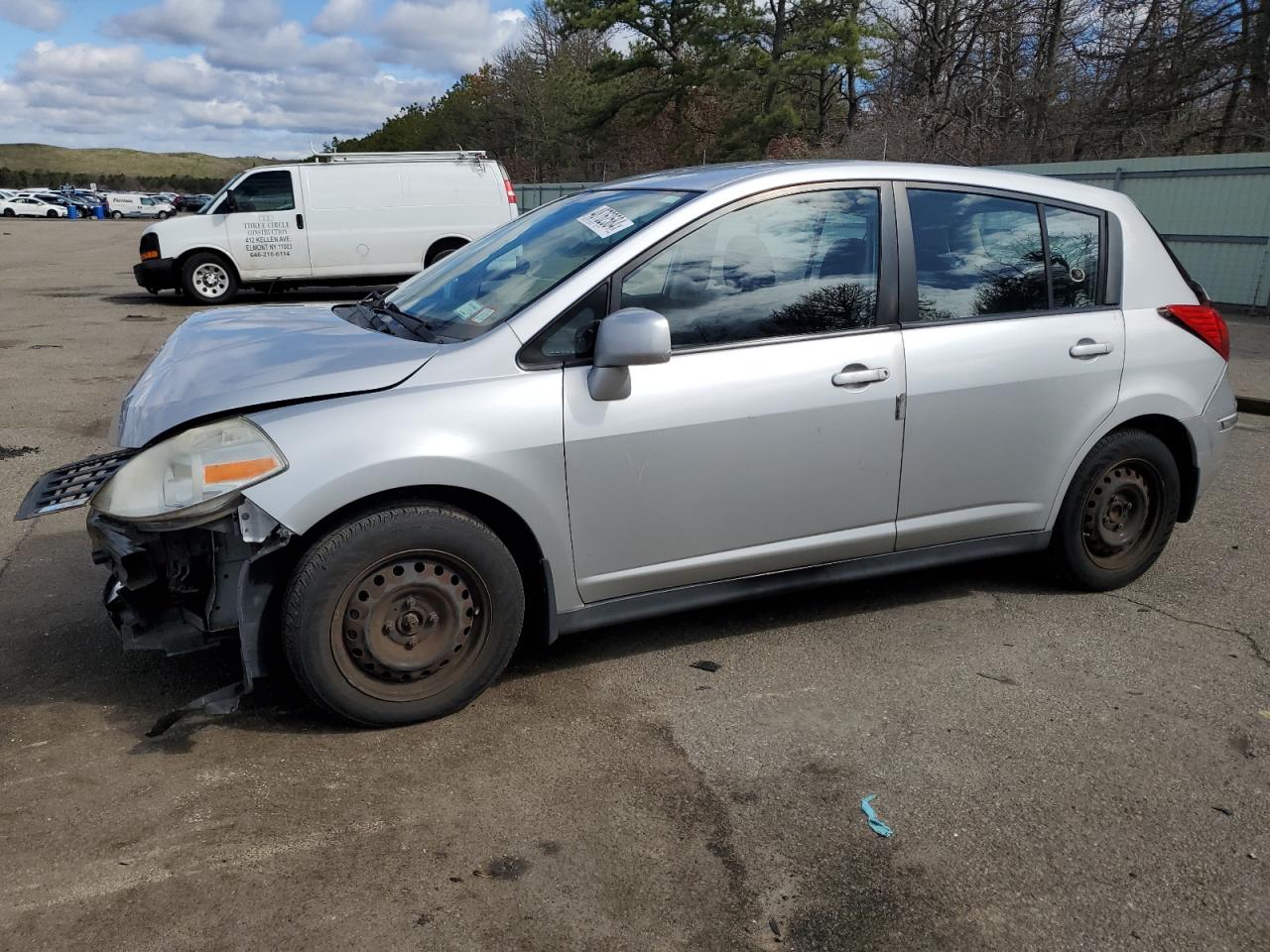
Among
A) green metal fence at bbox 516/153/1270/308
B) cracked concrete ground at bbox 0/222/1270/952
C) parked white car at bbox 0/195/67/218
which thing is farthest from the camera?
parked white car at bbox 0/195/67/218

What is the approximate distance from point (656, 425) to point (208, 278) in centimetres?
1424

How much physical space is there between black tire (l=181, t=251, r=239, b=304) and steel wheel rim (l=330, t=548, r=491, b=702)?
1402 cm

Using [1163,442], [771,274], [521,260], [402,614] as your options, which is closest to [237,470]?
[402,614]

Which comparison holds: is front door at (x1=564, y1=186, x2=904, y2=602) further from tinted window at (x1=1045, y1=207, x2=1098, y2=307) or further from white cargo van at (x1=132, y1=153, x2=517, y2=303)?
white cargo van at (x1=132, y1=153, x2=517, y2=303)

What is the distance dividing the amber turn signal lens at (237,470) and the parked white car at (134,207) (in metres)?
73.8

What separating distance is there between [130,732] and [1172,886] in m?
3.14

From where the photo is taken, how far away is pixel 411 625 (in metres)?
3.26

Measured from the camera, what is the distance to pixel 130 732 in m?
3.32

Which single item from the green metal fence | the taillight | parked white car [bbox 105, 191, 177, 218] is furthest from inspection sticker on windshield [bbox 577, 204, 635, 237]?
parked white car [bbox 105, 191, 177, 218]

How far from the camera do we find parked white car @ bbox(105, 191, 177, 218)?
68.9m

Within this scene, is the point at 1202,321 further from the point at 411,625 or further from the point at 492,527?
the point at 411,625

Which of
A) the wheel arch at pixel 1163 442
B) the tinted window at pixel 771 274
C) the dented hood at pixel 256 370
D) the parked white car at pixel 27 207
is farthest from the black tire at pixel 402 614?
the parked white car at pixel 27 207

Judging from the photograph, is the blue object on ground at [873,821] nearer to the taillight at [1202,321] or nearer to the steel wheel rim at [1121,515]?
the steel wheel rim at [1121,515]

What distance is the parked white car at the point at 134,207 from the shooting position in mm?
68938
